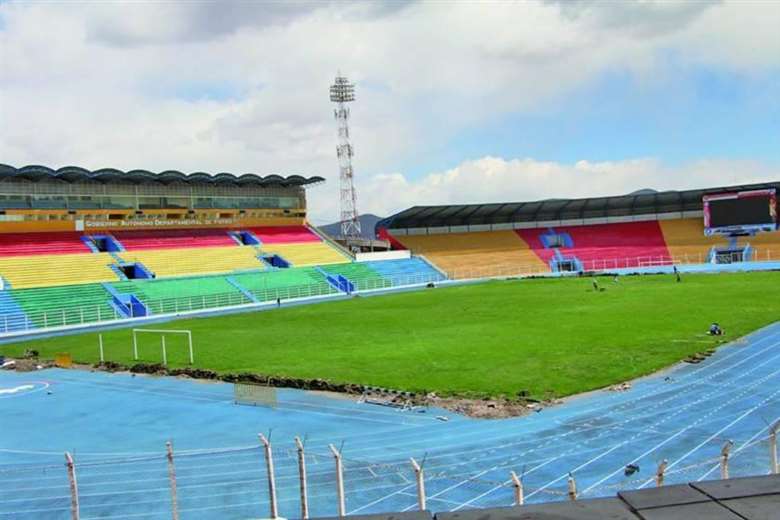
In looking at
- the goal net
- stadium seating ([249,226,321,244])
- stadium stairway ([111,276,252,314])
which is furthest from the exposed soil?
stadium seating ([249,226,321,244])

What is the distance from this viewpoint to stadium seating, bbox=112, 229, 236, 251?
210ft

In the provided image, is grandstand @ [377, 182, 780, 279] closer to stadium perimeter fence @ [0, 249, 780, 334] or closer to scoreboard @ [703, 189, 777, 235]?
stadium perimeter fence @ [0, 249, 780, 334]

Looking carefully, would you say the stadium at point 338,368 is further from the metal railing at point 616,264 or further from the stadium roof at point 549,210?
the stadium roof at point 549,210

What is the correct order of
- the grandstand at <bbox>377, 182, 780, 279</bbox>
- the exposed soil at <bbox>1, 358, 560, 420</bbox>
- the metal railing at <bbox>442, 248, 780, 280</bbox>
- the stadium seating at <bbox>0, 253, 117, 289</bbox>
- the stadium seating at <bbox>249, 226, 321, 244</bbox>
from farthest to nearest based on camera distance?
the stadium seating at <bbox>249, 226, 321, 244</bbox> < the grandstand at <bbox>377, 182, 780, 279</bbox> < the metal railing at <bbox>442, 248, 780, 280</bbox> < the stadium seating at <bbox>0, 253, 117, 289</bbox> < the exposed soil at <bbox>1, 358, 560, 420</bbox>

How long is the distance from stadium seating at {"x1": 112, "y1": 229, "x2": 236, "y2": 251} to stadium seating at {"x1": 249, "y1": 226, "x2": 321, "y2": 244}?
154 inches

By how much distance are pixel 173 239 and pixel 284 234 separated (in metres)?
13.2

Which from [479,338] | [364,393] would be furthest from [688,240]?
[364,393]

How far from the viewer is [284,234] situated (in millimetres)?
76125

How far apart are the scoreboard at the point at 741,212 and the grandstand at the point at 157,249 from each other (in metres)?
28.3

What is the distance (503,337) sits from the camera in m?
29.4

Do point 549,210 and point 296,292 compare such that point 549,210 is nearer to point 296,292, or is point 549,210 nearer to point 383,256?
point 383,256

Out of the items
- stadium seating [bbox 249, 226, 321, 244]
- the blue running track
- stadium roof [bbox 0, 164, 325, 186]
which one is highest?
stadium roof [bbox 0, 164, 325, 186]

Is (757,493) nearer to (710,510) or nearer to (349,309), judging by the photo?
(710,510)

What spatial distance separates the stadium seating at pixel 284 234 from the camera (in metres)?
73.5
